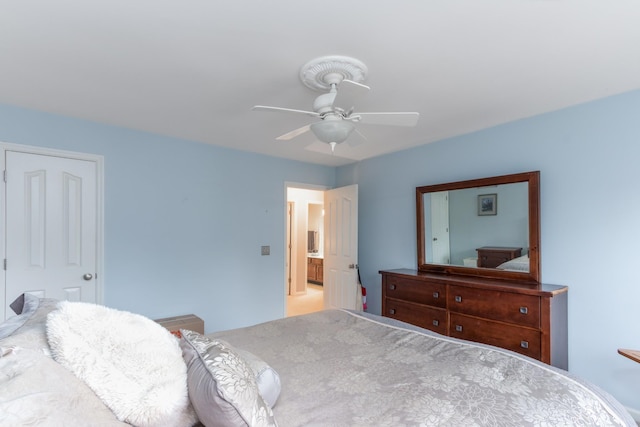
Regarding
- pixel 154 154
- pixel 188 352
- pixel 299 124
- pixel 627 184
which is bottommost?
pixel 188 352

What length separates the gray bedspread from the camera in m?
1.11

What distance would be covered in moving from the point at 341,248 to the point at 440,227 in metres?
1.37

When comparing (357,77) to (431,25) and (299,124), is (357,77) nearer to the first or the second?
(431,25)

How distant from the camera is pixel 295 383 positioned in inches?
53.9

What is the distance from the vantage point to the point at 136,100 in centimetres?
248

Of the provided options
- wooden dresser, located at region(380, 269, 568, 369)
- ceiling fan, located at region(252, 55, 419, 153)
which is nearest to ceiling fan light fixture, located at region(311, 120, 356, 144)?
ceiling fan, located at region(252, 55, 419, 153)

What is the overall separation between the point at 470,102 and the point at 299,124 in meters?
1.40

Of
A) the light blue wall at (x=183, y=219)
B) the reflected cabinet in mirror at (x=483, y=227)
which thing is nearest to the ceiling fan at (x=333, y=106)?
the reflected cabinet in mirror at (x=483, y=227)

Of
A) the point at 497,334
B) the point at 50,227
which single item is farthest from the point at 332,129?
the point at 50,227

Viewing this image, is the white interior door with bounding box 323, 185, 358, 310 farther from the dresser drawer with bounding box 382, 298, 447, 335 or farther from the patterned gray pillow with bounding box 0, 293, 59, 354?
the patterned gray pillow with bounding box 0, 293, 59, 354

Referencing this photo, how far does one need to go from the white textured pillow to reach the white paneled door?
7.25ft

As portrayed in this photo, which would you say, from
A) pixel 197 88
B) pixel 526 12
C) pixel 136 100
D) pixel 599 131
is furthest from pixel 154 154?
pixel 599 131

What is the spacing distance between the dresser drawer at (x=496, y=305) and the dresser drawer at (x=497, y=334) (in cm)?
5

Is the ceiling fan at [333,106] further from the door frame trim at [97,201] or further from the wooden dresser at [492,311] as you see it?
the door frame trim at [97,201]
